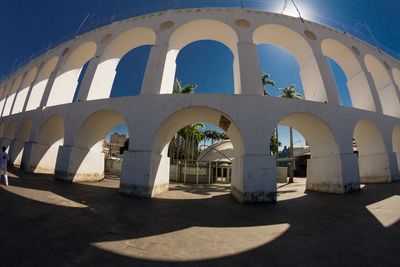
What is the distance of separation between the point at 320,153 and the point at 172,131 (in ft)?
27.6

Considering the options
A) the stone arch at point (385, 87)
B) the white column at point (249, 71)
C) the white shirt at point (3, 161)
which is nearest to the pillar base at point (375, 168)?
the stone arch at point (385, 87)

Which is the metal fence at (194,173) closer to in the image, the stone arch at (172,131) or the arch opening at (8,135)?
the stone arch at (172,131)

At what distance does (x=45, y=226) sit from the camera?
4.49 meters

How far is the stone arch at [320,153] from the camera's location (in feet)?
33.6

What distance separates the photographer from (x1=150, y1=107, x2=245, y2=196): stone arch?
9445 mm

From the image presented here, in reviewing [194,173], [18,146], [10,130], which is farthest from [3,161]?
[194,173]

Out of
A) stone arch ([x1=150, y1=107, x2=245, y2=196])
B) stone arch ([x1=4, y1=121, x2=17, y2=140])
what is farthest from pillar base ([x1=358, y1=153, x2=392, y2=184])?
stone arch ([x1=4, y1=121, x2=17, y2=140])

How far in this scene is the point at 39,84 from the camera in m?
18.2

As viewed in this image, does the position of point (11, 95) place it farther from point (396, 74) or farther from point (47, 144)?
point (396, 74)

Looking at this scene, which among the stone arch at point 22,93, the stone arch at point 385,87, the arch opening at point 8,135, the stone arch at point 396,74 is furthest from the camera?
the stone arch at point 22,93

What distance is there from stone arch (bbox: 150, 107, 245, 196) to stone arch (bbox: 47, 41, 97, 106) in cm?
979

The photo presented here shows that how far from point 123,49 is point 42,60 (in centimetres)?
993

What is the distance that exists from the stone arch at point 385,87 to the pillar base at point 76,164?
2073cm

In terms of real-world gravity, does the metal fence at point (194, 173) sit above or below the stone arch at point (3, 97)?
below
